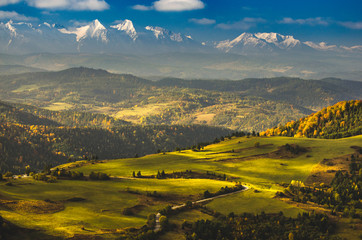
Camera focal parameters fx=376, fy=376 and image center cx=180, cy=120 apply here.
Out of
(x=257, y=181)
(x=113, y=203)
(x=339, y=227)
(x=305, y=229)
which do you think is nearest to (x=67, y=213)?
(x=113, y=203)

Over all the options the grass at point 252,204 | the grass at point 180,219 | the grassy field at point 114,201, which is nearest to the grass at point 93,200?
the grassy field at point 114,201

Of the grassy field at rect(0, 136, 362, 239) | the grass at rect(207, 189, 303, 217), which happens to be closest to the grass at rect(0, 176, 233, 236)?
the grassy field at rect(0, 136, 362, 239)

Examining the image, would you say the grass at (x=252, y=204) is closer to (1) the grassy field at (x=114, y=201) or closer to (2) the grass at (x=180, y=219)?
(1) the grassy field at (x=114, y=201)

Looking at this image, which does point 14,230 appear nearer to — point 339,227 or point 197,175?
point 339,227

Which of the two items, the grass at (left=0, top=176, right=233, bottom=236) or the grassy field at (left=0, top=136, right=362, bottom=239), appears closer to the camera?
the grass at (left=0, top=176, right=233, bottom=236)

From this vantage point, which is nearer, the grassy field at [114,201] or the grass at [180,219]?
the grassy field at [114,201]

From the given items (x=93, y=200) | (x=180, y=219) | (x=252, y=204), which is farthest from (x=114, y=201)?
(x=252, y=204)

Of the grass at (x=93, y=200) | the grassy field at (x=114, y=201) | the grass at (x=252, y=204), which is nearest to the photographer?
the grass at (x=93, y=200)

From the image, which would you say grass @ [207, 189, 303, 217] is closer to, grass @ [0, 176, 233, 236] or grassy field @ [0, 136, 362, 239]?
grassy field @ [0, 136, 362, 239]

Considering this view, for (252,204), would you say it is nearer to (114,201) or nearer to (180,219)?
(180,219)

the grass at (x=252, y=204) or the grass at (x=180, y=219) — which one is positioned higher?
the grass at (x=252, y=204)

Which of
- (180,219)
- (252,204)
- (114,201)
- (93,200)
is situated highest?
(93,200)

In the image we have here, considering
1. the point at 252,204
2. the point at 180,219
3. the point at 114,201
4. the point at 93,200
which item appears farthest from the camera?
the point at 252,204
